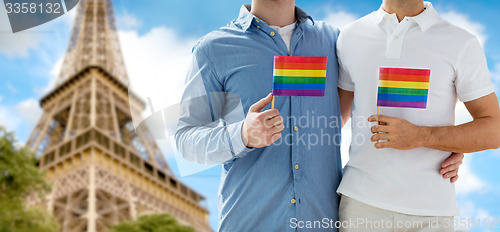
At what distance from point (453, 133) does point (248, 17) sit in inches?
29.1

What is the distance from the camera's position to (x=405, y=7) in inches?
62.7

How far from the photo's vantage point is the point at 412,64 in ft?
5.07

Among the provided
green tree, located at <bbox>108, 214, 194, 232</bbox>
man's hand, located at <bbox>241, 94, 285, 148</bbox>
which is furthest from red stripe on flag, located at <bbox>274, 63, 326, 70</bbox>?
green tree, located at <bbox>108, 214, 194, 232</bbox>

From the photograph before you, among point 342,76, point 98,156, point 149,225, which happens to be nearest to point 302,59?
point 342,76

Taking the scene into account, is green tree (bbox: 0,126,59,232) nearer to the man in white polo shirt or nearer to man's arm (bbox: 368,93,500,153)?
the man in white polo shirt

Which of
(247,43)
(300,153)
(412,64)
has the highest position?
(247,43)

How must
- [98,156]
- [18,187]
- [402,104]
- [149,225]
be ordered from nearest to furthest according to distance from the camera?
[402,104] → [18,187] → [149,225] → [98,156]

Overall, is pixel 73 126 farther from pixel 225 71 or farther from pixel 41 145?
pixel 225 71

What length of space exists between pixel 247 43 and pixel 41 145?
36.5ft

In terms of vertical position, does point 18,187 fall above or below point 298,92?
below

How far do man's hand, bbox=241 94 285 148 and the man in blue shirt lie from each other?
0.07m

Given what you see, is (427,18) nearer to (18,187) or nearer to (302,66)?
(302,66)

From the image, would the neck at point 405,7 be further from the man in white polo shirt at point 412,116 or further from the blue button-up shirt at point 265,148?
the blue button-up shirt at point 265,148

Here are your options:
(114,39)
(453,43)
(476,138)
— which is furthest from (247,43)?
(114,39)
